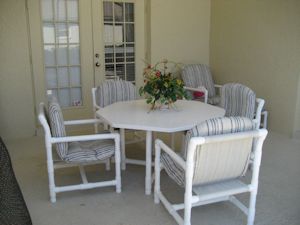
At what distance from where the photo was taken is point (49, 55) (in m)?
4.57

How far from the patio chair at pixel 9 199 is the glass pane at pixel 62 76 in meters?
2.94

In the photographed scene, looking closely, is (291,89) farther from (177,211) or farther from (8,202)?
(8,202)

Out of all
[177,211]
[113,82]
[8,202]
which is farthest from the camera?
[113,82]

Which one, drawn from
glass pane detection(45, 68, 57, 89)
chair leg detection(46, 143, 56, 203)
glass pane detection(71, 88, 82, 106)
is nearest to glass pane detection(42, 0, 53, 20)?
glass pane detection(45, 68, 57, 89)

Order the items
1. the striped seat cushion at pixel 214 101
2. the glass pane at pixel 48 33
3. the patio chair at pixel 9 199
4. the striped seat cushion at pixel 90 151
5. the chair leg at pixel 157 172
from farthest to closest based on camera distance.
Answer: the striped seat cushion at pixel 214 101 → the glass pane at pixel 48 33 → the striped seat cushion at pixel 90 151 → the chair leg at pixel 157 172 → the patio chair at pixel 9 199

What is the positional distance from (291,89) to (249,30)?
111 centimetres

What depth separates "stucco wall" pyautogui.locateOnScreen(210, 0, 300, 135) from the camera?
4367 millimetres

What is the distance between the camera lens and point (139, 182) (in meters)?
3.18

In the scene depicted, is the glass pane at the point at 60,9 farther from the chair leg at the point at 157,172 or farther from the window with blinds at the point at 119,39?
the chair leg at the point at 157,172

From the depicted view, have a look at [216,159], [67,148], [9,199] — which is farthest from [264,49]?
[9,199]

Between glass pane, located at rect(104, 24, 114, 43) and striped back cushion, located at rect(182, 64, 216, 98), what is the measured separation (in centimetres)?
122

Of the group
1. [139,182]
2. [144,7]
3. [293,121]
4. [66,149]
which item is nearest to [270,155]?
[293,121]

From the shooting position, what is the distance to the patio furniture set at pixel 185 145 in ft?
6.84

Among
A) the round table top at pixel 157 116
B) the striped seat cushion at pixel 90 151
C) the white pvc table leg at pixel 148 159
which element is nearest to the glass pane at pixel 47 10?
the round table top at pixel 157 116
